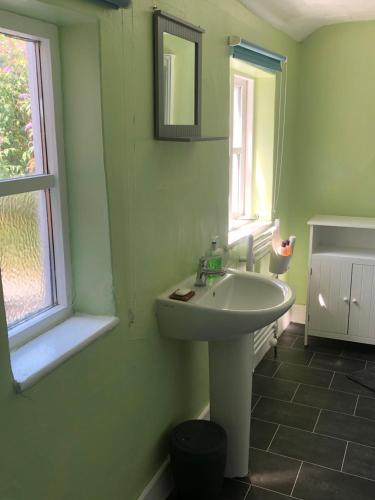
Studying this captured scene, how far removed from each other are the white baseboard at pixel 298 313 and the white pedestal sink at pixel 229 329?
5.84 ft

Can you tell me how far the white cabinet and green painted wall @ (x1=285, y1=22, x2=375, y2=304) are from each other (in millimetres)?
236

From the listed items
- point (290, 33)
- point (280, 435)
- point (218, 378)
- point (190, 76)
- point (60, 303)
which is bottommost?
point (280, 435)

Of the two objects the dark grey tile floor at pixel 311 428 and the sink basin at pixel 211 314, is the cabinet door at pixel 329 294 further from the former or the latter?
the sink basin at pixel 211 314

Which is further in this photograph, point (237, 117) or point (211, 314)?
point (237, 117)

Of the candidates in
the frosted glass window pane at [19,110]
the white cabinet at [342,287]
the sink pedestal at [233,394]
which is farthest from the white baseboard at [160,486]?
the white cabinet at [342,287]

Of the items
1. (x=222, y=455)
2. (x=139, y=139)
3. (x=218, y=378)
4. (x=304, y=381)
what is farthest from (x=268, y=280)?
(x=304, y=381)

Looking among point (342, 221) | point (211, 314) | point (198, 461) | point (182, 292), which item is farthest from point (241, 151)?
point (198, 461)

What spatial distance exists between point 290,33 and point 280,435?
8.35ft

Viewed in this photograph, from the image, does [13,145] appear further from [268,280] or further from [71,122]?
[268,280]

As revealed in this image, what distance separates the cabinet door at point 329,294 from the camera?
344 centimetres

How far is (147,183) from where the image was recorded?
1.88 metres

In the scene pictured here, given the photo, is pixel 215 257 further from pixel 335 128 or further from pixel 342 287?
pixel 335 128

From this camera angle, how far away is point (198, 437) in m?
2.08

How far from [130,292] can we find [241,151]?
185cm
